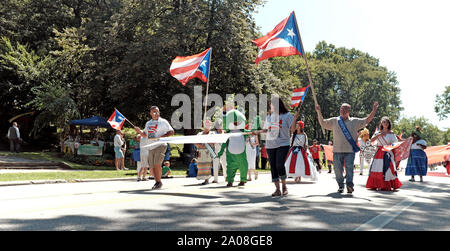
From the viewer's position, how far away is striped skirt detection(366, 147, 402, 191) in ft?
35.3

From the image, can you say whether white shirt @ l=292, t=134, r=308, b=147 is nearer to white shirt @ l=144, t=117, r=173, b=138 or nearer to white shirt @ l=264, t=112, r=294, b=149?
white shirt @ l=264, t=112, r=294, b=149

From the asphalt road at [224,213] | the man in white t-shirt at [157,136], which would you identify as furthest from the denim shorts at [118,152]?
the asphalt road at [224,213]

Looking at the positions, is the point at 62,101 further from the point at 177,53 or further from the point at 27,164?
the point at 177,53

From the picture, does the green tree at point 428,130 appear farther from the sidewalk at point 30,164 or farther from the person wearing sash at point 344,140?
the person wearing sash at point 344,140

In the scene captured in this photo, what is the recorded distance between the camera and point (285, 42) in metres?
10.7

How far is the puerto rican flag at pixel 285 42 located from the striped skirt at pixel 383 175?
3487 mm

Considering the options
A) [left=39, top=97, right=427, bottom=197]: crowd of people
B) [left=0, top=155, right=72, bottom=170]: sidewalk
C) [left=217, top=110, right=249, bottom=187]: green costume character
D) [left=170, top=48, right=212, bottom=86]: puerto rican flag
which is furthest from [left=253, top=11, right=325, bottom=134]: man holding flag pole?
[left=0, top=155, right=72, bottom=170]: sidewalk

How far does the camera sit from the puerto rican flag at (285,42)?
10.6 meters

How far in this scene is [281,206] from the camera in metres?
7.24

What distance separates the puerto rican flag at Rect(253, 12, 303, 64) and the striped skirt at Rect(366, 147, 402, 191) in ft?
11.4

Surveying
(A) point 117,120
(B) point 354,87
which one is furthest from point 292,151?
(B) point 354,87
